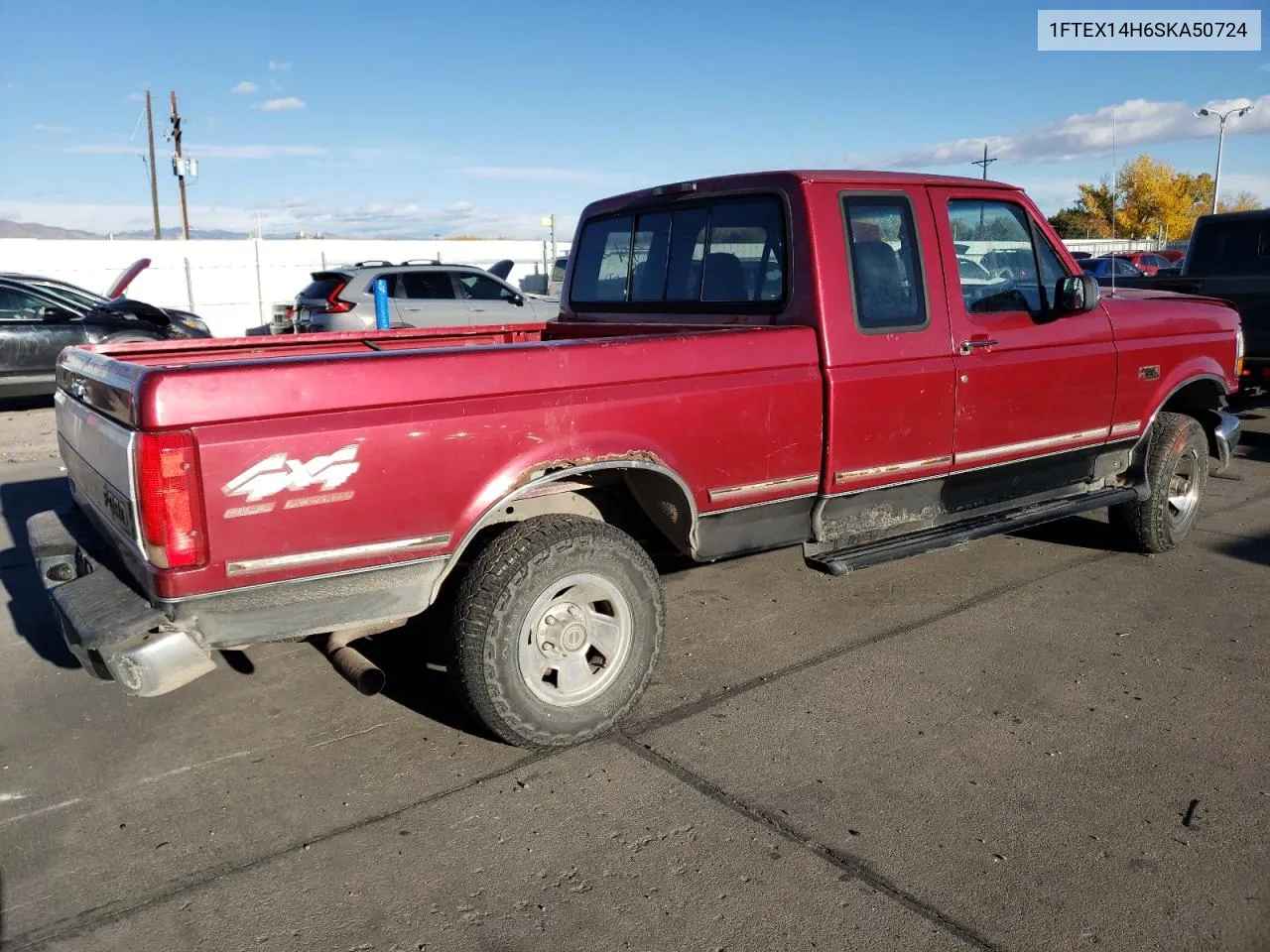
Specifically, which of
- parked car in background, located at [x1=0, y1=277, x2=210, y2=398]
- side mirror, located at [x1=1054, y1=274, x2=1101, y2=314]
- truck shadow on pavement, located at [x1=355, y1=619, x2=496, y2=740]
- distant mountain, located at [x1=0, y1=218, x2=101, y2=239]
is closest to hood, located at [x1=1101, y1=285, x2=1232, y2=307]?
side mirror, located at [x1=1054, y1=274, x2=1101, y2=314]

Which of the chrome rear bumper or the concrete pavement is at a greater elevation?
the chrome rear bumper

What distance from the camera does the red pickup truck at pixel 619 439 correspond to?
298 cm

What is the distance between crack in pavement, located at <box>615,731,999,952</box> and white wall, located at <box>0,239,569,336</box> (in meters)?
19.3

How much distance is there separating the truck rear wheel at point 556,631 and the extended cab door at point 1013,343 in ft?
6.07

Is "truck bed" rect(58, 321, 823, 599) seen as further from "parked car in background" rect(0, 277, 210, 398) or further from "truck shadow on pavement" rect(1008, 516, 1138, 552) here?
"parked car in background" rect(0, 277, 210, 398)

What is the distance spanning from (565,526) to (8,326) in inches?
428

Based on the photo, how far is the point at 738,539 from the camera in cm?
408

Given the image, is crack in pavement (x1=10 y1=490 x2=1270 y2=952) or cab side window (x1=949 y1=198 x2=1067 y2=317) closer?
crack in pavement (x1=10 y1=490 x2=1270 y2=952)

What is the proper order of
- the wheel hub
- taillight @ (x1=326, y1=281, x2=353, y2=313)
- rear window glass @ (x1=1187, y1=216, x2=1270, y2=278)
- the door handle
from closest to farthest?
the wheel hub → the door handle → rear window glass @ (x1=1187, y1=216, x2=1270, y2=278) → taillight @ (x1=326, y1=281, x2=353, y2=313)

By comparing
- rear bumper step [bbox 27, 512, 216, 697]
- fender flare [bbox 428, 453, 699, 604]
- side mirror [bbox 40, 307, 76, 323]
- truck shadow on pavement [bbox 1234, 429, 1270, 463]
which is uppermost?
side mirror [bbox 40, 307, 76, 323]

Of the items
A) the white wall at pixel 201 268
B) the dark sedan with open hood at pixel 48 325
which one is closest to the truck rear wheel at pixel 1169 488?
the dark sedan with open hood at pixel 48 325

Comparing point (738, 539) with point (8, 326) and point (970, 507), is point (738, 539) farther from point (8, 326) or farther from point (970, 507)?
point (8, 326)

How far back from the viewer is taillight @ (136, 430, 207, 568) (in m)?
2.82

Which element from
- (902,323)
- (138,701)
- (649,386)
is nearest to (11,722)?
(138,701)
